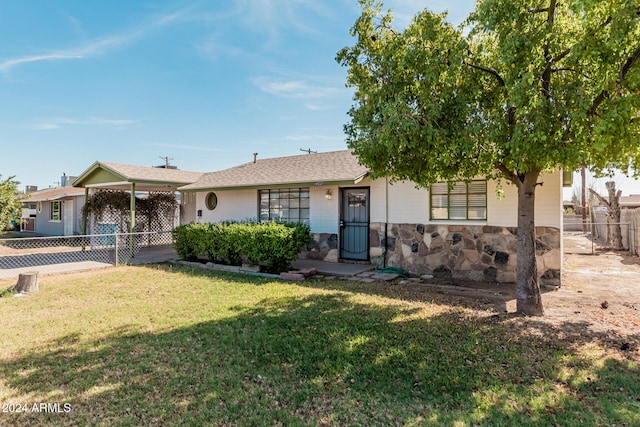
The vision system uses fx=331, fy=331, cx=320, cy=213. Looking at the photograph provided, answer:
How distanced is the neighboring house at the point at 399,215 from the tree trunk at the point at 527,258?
2554mm

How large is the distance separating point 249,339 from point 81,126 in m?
18.1

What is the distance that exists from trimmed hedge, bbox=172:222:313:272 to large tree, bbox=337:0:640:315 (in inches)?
143

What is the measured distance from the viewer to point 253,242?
28.6ft

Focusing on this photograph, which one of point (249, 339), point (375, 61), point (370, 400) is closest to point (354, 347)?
point (370, 400)

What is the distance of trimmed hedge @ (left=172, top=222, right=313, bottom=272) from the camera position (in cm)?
A: 841

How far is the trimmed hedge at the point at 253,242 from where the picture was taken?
841cm

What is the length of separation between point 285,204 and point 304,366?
27.5 ft

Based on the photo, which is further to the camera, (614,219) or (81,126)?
(81,126)

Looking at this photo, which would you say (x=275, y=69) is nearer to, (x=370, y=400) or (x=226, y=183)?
(x=226, y=183)

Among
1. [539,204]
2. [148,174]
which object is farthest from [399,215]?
[148,174]

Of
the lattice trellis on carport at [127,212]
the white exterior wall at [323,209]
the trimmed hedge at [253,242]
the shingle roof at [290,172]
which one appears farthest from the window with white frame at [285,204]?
the lattice trellis on carport at [127,212]

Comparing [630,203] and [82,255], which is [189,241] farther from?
[630,203]

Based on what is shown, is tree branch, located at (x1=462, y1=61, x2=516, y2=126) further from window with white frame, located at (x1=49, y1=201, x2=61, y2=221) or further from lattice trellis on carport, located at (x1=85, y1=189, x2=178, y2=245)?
window with white frame, located at (x1=49, y1=201, x2=61, y2=221)

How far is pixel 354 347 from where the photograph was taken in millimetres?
3973
